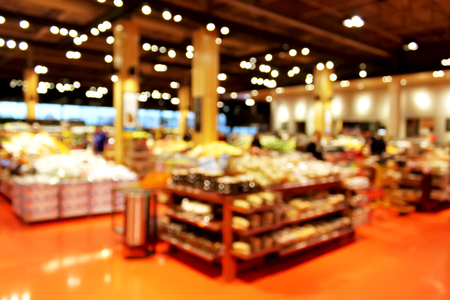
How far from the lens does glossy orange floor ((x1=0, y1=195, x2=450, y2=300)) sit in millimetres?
4012

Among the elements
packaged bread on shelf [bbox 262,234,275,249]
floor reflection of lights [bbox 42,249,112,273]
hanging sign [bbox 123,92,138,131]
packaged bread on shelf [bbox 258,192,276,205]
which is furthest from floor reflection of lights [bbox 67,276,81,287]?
hanging sign [bbox 123,92,138,131]

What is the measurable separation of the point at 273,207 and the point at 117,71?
8036 millimetres

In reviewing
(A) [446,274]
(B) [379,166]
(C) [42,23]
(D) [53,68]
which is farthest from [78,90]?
(A) [446,274]

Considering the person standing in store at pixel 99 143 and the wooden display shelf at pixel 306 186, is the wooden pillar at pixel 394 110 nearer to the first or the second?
the wooden display shelf at pixel 306 186

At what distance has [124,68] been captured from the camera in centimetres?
1088

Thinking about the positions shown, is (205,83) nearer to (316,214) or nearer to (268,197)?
(316,214)

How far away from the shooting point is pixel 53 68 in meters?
21.3

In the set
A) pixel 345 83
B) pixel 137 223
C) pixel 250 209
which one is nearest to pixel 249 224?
pixel 250 209

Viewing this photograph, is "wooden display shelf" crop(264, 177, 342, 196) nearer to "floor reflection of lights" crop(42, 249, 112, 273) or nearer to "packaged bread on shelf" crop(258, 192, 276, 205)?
"packaged bread on shelf" crop(258, 192, 276, 205)

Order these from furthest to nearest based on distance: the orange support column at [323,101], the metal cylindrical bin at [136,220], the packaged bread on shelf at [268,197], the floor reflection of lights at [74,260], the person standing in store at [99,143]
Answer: the orange support column at [323,101] → the person standing in store at [99,143] → the metal cylindrical bin at [136,220] → the floor reflection of lights at [74,260] → the packaged bread on shelf at [268,197]

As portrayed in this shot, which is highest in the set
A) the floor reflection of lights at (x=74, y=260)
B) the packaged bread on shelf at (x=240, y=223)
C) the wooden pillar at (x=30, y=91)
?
the wooden pillar at (x=30, y=91)

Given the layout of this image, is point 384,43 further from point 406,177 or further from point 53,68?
point 53,68

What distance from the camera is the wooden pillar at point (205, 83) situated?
11164mm

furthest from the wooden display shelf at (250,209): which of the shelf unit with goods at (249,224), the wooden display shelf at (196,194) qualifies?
the wooden display shelf at (196,194)
